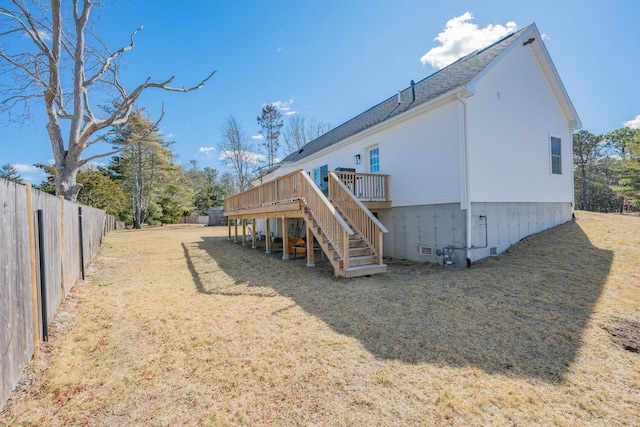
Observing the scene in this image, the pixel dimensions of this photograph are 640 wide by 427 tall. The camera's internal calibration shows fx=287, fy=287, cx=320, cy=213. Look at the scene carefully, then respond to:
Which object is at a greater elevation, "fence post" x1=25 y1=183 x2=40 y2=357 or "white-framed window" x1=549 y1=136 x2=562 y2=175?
"white-framed window" x1=549 y1=136 x2=562 y2=175

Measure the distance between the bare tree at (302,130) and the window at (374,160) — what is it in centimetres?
2384

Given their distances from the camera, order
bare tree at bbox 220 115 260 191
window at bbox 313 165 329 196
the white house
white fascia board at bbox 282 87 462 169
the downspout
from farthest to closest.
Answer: bare tree at bbox 220 115 260 191 < window at bbox 313 165 329 196 < the white house < white fascia board at bbox 282 87 462 169 < the downspout

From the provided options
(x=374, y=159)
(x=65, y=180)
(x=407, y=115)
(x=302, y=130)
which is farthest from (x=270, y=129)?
(x=407, y=115)

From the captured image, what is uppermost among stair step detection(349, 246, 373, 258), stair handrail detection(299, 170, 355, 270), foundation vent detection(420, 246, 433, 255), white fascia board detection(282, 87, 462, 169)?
white fascia board detection(282, 87, 462, 169)

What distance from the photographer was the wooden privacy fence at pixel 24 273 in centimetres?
251

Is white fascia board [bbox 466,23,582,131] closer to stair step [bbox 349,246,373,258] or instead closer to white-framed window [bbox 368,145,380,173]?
white-framed window [bbox 368,145,380,173]

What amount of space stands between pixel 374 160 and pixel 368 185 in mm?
1811

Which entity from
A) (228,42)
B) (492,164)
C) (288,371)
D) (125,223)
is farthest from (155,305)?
(125,223)

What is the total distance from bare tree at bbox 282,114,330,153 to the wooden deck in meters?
24.0

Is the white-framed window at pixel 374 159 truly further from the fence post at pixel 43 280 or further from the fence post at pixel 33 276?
the fence post at pixel 33 276

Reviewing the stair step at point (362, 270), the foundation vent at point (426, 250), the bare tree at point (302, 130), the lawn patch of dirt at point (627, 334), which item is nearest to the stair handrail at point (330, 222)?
the stair step at point (362, 270)

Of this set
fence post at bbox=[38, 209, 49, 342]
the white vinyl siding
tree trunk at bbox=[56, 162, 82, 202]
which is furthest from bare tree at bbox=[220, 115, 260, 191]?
fence post at bbox=[38, 209, 49, 342]

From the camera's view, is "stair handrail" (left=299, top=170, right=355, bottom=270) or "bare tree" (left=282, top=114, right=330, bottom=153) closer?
"stair handrail" (left=299, top=170, right=355, bottom=270)

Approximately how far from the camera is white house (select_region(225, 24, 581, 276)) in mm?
7961
